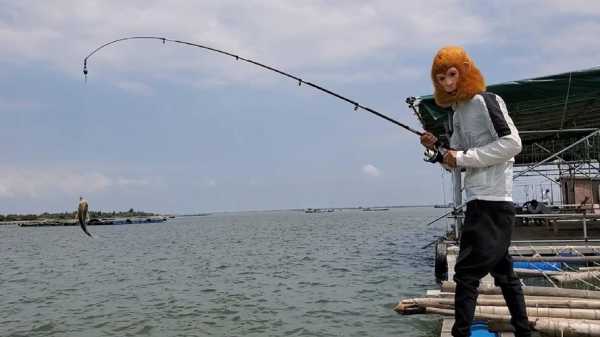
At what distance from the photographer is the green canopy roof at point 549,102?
12.0m

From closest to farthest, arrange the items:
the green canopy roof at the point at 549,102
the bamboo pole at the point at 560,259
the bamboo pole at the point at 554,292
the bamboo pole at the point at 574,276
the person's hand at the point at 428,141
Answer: the person's hand at the point at 428,141
the bamboo pole at the point at 554,292
the bamboo pole at the point at 574,276
the bamboo pole at the point at 560,259
the green canopy roof at the point at 549,102

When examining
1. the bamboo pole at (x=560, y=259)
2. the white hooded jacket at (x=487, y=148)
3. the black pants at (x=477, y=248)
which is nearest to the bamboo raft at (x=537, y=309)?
the black pants at (x=477, y=248)

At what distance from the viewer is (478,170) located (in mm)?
4059

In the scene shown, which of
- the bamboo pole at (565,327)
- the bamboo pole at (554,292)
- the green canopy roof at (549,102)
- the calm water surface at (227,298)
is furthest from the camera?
the green canopy roof at (549,102)

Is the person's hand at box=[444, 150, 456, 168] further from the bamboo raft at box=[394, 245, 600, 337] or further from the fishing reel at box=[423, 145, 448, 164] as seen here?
the bamboo raft at box=[394, 245, 600, 337]

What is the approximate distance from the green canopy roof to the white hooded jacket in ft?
28.8

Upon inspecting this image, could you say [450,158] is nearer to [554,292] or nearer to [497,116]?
[497,116]

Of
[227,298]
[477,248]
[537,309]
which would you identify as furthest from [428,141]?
[227,298]

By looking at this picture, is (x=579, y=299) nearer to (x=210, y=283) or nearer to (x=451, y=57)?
(x=451, y=57)

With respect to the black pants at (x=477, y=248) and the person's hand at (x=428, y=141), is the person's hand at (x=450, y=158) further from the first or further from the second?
the black pants at (x=477, y=248)

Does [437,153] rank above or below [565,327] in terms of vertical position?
above

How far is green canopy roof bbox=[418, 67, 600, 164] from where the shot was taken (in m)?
12.0

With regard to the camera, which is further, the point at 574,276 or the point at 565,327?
the point at 574,276

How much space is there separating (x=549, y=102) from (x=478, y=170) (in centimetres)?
1098
